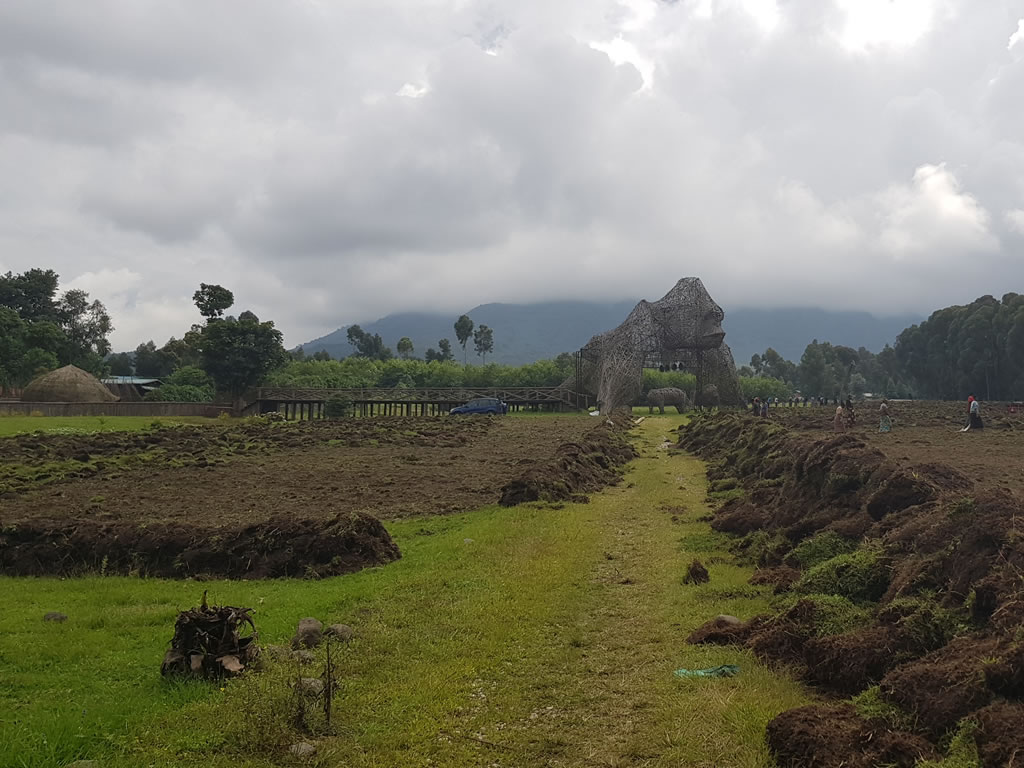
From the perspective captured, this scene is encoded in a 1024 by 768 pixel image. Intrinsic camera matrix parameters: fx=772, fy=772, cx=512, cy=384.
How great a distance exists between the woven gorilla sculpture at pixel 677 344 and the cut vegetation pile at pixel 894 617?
62.9 m

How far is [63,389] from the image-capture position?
8012 centimetres

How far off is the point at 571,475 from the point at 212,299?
95.9 meters

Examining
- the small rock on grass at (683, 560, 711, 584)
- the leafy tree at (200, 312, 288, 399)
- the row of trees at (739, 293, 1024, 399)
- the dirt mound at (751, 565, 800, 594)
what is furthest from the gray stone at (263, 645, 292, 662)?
the row of trees at (739, 293, 1024, 399)

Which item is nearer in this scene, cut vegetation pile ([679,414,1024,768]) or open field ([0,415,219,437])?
cut vegetation pile ([679,414,1024,768])

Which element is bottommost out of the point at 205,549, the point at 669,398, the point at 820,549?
the point at 205,549

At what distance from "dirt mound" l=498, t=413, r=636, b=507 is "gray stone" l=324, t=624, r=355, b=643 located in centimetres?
1190

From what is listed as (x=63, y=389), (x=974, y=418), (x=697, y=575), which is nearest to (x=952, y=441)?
(x=974, y=418)

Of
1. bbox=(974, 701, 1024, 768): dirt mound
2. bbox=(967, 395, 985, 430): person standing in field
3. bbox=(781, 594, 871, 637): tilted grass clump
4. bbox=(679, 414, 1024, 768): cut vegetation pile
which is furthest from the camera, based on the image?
bbox=(967, 395, 985, 430): person standing in field

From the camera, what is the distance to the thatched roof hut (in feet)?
261

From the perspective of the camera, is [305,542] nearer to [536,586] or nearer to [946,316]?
[536,586]

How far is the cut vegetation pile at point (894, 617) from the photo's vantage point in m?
6.65

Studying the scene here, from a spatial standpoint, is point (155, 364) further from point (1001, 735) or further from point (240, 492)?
point (1001, 735)

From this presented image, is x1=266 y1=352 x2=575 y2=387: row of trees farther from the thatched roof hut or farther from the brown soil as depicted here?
the brown soil

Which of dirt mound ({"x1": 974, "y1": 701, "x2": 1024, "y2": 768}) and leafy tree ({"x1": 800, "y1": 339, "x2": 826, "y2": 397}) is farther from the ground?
leafy tree ({"x1": 800, "y1": 339, "x2": 826, "y2": 397})
